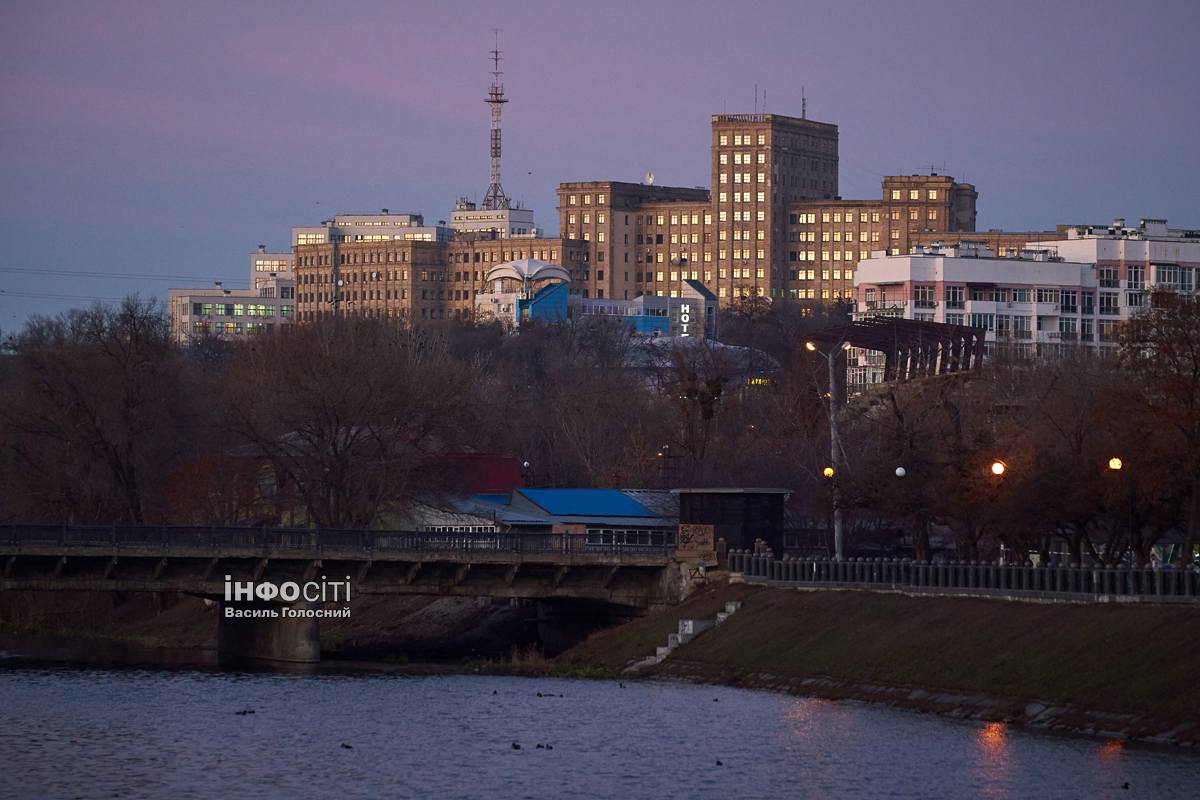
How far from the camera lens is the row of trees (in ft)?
254

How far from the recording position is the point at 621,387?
163375 millimetres

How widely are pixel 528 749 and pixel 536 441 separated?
88471 mm

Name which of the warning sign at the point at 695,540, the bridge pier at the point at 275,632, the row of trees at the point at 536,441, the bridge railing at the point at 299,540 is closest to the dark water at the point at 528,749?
the bridge railing at the point at 299,540

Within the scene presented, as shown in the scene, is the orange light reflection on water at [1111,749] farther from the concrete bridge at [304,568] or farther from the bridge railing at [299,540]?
the bridge railing at [299,540]

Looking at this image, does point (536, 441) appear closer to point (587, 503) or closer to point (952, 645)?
point (587, 503)

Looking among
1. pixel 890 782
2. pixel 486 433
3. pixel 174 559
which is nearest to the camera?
pixel 890 782

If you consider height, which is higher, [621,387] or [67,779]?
[621,387]

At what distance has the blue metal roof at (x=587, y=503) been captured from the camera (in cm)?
10188

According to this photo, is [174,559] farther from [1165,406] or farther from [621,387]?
[621,387]

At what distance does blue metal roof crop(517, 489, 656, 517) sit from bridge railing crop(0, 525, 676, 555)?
15492 mm

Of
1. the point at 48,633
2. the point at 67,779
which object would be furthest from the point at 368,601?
the point at 67,779

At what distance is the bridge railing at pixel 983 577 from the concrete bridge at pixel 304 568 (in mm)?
3980

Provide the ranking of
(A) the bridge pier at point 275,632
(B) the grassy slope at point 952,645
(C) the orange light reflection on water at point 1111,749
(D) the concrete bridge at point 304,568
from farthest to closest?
(A) the bridge pier at point 275,632 < (D) the concrete bridge at point 304,568 < (B) the grassy slope at point 952,645 < (C) the orange light reflection on water at point 1111,749

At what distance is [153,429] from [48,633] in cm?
1320
